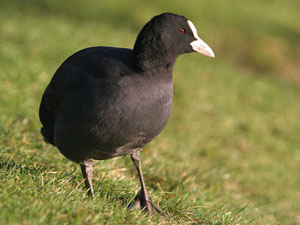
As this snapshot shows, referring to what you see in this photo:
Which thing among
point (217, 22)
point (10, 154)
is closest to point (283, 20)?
point (217, 22)

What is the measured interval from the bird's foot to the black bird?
1.59 ft

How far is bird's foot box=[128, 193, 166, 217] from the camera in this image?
409 cm

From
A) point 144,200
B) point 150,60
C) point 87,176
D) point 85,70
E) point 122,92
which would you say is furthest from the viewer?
point 144,200

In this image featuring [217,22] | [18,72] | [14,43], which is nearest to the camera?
[18,72]

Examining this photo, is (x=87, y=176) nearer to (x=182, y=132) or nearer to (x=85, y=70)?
(x=85, y=70)

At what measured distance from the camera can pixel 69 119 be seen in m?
3.78

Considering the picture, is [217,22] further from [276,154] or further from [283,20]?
[276,154]

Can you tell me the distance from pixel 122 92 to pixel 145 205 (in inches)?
46.2

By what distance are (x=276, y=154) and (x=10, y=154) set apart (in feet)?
15.6

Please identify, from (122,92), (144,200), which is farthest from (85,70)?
(144,200)

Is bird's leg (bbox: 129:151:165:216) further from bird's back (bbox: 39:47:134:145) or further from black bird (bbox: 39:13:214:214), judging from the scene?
bird's back (bbox: 39:47:134:145)

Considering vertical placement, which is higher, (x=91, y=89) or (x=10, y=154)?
(x=91, y=89)

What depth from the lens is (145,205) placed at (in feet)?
13.8

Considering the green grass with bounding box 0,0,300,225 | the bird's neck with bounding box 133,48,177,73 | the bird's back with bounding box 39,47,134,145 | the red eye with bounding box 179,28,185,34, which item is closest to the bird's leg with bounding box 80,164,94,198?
the green grass with bounding box 0,0,300,225
